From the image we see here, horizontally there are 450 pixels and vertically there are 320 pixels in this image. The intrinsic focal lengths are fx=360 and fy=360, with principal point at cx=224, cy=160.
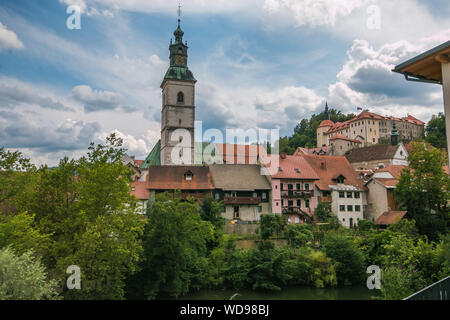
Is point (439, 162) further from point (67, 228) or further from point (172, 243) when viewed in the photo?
point (67, 228)

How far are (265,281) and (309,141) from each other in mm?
99918

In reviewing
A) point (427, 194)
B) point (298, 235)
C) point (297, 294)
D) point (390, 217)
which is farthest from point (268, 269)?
point (427, 194)

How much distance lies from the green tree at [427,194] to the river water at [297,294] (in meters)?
11.2

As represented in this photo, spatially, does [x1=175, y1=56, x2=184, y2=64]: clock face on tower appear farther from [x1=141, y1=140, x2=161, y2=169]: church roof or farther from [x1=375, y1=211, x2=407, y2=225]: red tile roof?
[x1=375, y1=211, x2=407, y2=225]: red tile roof

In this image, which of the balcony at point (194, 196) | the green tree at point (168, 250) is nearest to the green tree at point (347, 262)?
the green tree at point (168, 250)

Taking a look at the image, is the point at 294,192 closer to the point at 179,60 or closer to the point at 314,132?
the point at 179,60

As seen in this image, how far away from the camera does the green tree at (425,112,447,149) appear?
303 feet

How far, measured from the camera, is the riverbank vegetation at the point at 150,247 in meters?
17.5

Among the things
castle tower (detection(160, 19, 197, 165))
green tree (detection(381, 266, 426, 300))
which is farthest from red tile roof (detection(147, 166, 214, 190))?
green tree (detection(381, 266, 426, 300))

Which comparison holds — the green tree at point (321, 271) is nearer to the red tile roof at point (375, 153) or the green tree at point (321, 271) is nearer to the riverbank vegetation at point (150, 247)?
the riverbank vegetation at point (150, 247)

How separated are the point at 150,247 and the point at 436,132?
10494 centimetres

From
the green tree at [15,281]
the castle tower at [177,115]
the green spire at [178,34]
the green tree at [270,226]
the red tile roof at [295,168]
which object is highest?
the green spire at [178,34]

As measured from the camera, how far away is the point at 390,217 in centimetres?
3562
